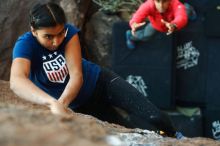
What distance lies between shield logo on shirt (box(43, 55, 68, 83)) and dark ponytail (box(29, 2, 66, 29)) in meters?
0.24

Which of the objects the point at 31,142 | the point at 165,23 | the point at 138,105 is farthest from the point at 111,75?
the point at 31,142

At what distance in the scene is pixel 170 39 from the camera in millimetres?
4426

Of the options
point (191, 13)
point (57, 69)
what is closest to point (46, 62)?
point (57, 69)

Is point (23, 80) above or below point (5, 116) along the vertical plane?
below

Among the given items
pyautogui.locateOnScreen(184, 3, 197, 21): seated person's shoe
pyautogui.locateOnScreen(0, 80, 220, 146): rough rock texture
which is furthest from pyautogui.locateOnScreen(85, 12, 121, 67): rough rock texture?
pyautogui.locateOnScreen(0, 80, 220, 146): rough rock texture

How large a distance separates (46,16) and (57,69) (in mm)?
322

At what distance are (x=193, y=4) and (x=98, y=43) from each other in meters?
0.98

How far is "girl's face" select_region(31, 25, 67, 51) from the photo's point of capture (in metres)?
2.46

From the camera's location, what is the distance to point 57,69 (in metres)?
2.71

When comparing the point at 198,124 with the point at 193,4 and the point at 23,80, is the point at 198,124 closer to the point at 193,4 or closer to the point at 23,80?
the point at 193,4

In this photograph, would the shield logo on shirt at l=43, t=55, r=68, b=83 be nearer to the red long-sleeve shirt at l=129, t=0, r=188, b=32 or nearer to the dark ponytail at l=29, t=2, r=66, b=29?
the dark ponytail at l=29, t=2, r=66, b=29

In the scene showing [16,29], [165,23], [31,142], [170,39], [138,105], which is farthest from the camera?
[16,29]

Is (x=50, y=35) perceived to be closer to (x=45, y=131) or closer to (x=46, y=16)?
(x=46, y=16)

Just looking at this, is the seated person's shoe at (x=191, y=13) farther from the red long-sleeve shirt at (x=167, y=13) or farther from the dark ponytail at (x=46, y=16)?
the dark ponytail at (x=46, y=16)
